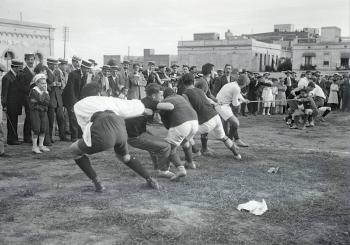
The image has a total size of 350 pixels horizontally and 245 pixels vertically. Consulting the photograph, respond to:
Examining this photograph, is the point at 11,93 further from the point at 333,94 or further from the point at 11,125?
the point at 333,94

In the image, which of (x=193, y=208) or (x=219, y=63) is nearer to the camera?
(x=193, y=208)

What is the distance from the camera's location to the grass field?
4.46 metres

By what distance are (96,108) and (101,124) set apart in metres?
0.26

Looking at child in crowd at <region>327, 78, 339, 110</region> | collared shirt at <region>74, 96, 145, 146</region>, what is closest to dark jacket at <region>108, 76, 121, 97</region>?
collared shirt at <region>74, 96, 145, 146</region>

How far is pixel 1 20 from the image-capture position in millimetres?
35438

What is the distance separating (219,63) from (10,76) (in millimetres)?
48559

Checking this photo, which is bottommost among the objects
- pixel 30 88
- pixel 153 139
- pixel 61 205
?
pixel 61 205

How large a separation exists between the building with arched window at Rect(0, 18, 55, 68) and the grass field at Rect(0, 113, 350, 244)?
29.1 metres

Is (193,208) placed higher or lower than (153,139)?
lower

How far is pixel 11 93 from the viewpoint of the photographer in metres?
9.92

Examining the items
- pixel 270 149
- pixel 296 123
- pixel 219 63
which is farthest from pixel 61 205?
pixel 219 63

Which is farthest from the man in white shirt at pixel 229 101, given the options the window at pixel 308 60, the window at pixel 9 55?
the window at pixel 308 60

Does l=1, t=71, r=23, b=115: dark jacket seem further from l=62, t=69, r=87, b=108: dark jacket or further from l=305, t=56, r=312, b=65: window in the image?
l=305, t=56, r=312, b=65: window

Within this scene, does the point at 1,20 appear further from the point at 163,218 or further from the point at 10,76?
the point at 163,218
